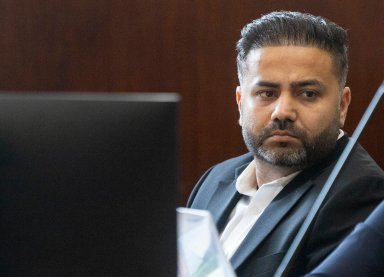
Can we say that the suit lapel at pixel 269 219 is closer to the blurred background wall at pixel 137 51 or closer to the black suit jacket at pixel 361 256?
the black suit jacket at pixel 361 256

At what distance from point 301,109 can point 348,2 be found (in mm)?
1105

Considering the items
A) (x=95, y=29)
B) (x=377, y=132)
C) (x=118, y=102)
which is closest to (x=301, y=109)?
(x=118, y=102)

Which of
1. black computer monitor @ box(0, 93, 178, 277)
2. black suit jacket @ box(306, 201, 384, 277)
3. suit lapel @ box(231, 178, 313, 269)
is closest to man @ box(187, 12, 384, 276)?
suit lapel @ box(231, 178, 313, 269)

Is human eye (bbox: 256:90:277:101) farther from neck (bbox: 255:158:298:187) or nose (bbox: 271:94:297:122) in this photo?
neck (bbox: 255:158:298:187)

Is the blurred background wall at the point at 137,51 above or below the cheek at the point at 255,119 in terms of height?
above

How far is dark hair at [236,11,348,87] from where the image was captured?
5.09 ft

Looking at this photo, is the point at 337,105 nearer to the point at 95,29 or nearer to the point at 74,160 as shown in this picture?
the point at 74,160

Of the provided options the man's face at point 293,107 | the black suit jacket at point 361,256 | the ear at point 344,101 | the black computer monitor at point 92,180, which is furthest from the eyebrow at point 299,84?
the black computer monitor at point 92,180

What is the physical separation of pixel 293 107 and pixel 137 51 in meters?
1.16

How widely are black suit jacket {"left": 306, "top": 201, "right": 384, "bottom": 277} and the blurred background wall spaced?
60.6 inches

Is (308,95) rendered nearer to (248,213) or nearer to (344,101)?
(344,101)

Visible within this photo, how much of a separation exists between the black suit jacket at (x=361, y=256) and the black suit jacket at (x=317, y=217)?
0.65ft

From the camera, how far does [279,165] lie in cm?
152

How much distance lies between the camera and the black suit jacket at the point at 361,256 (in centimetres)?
98
